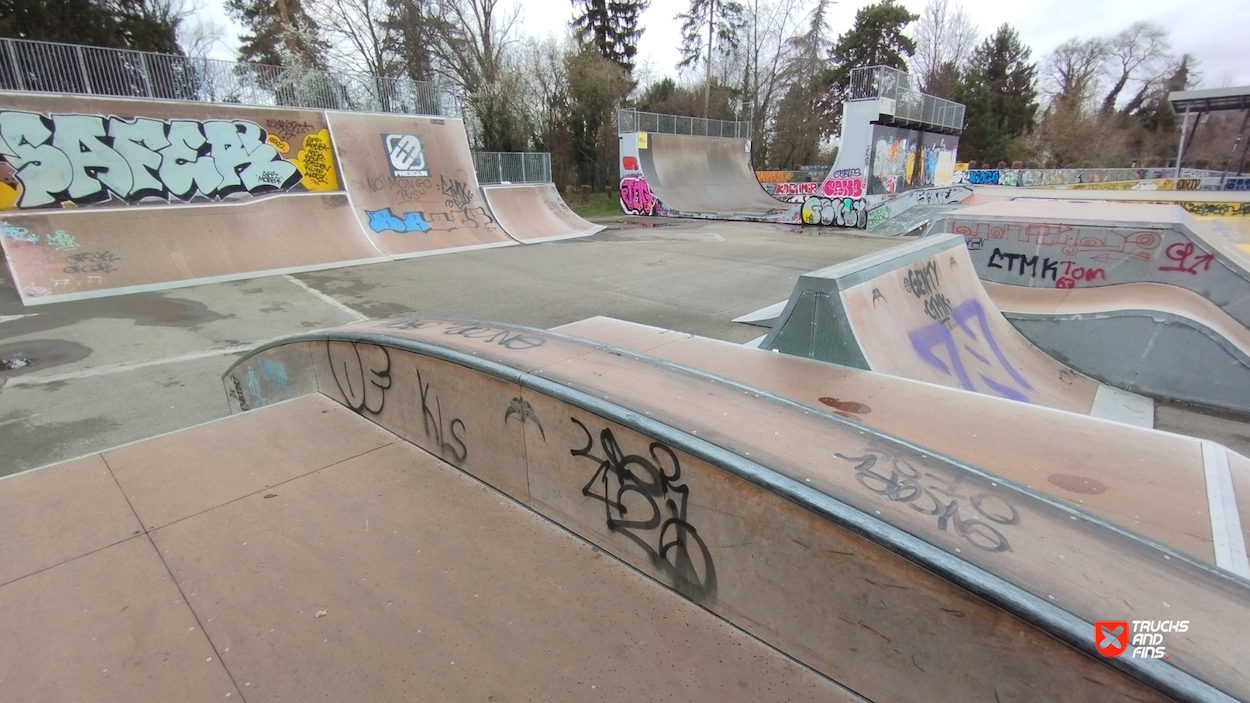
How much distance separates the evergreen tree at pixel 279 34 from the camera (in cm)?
2577

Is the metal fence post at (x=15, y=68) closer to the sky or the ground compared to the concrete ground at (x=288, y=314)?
closer to the sky

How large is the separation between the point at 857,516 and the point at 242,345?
8.39m

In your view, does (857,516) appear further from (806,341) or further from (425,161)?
(425,161)

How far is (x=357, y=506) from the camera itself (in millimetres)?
2777

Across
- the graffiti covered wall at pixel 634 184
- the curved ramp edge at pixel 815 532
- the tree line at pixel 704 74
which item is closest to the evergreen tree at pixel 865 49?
the tree line at pixel 704 74

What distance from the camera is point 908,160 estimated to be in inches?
1019

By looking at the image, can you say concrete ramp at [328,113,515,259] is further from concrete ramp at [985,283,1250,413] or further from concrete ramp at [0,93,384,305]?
concrete ramp at [985,283,1250,413]

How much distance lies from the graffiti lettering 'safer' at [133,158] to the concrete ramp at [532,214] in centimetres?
618

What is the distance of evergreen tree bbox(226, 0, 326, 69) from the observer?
84.5 ft

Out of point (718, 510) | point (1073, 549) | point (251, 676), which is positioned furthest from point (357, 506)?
point (1073, 549)

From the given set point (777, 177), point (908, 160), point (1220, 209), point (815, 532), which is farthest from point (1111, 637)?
point (777, 177)

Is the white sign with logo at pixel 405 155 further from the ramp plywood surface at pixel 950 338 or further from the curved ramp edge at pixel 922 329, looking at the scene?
the ramp plywood surface at pixel 950 338

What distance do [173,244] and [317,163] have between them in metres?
4.32

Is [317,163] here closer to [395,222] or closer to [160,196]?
[395,222]
